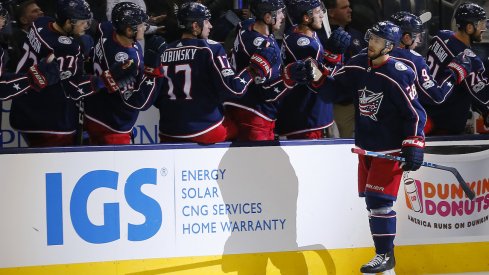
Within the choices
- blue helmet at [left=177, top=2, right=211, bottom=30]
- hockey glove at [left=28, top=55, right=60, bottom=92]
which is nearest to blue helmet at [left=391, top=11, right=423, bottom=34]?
blue helmet at [left=177, top=2, right=211, bottom=30]

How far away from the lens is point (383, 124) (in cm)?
689

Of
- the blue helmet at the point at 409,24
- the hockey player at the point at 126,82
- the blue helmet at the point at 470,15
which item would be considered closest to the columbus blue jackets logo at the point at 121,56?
the hockey player at the point at 126,82

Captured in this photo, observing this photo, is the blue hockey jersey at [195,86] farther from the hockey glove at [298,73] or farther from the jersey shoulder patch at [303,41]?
the jersey shoulder patch at [303,41]

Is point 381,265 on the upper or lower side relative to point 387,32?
lower

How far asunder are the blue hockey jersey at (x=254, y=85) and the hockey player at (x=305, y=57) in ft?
0.34

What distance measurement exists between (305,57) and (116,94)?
1286mm

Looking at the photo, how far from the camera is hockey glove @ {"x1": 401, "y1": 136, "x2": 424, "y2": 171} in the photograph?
6688mm

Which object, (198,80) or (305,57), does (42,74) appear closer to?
(198,80)

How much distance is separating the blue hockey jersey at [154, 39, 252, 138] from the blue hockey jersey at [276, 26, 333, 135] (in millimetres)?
499

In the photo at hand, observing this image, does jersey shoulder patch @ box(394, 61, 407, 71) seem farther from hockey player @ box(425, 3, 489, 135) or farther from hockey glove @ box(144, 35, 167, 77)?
hockey glove @ box(144, 35, 167, 77)

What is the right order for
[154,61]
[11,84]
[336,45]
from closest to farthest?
[11,84] < [154,61] < [336,45]

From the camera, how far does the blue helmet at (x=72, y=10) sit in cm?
708

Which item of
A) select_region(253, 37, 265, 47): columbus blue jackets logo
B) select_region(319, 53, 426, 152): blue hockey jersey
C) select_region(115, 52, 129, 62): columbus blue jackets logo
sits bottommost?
select_region(319, 53, 426, 152): blue hockey jersey

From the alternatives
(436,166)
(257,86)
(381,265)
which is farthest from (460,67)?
(381,265)
